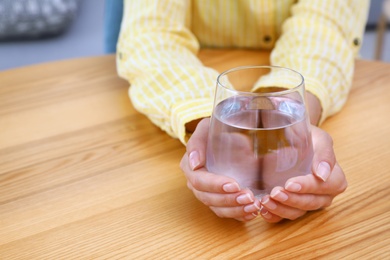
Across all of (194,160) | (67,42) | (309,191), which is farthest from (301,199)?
(67,42)

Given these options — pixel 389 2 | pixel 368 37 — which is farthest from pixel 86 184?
pixel 368 37

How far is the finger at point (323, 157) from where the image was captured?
578mm

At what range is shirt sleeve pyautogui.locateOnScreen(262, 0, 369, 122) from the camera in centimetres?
90

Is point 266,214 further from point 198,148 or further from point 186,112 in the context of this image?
point 186,112

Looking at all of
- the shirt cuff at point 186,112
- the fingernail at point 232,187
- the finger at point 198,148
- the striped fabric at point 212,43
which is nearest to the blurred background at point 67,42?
the striped fabric at point 212,43

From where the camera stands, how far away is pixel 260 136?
1.73 feet

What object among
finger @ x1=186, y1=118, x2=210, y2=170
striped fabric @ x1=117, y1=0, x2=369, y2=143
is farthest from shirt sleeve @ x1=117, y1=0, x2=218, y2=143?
finger @ x1=186, y1=118, x2=210, y2=170

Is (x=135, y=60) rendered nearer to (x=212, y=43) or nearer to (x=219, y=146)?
(x=212, y=43)

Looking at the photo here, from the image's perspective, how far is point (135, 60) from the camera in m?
0.96

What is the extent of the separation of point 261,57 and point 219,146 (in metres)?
0.53

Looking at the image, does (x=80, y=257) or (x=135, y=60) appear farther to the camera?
(x=135, y=60)

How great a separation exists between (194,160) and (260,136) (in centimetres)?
11

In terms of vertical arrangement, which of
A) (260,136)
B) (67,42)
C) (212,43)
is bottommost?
(67,42)

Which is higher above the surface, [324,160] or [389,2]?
[324,160]
